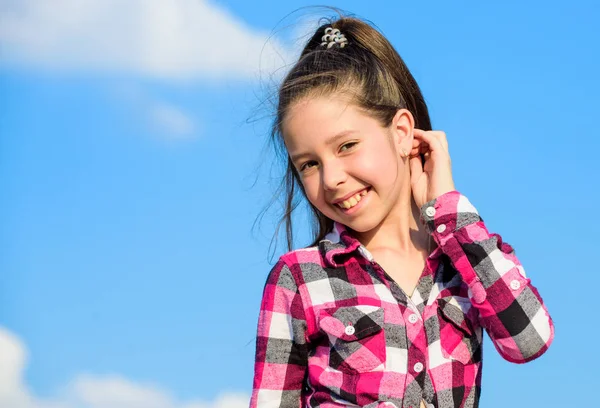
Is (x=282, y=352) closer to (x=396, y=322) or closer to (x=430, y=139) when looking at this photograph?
(x=396, y=322)

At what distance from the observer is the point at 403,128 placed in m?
3.62

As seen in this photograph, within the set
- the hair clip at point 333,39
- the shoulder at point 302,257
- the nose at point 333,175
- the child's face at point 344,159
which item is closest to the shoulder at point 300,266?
the shoulder at point 302,257

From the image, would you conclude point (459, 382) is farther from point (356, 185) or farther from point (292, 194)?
point (292, 194)

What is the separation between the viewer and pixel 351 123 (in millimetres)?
3375

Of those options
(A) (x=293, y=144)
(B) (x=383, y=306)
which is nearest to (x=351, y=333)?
(B) (x=383, y=306)

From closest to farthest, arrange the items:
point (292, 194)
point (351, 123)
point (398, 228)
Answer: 1. point (351, 123)
2. point (398, 228)
3. point (292, 194)

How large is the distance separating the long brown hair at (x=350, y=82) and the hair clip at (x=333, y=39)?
0.02m

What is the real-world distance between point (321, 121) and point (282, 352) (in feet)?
3.06

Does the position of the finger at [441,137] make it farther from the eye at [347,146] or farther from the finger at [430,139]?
the eye at [347,146]

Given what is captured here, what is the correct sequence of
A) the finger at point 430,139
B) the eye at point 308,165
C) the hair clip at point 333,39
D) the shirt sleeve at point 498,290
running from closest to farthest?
the shirt sleeve at point 498,290
the eye at point 308,165
the finger at point 430,139
the hair clip at point 333,39

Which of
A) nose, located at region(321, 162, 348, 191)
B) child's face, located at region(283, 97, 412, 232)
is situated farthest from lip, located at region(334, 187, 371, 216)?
nose, located at region(321, 162, 348, 191)

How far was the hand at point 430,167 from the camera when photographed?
347cm

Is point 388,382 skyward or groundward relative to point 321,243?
groundward

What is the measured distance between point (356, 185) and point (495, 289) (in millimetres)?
679
